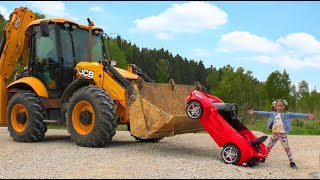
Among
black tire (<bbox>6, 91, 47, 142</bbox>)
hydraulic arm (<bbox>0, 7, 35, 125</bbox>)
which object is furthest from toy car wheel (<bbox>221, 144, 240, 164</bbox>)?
hydraulic arm (<bbox>0, 7, 35, 125</bbox>)

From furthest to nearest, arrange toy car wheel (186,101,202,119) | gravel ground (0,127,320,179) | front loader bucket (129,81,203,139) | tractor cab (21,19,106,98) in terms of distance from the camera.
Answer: tractor cab (21,19,106,98) < front loader bucket (129,81,203,139) < toy car wheel (186,101,202,119) < gravel ground (0,127,320,179)

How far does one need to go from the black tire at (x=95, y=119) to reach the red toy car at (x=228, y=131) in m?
1.78

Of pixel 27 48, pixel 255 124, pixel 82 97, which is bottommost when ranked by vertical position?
pixel 255 124

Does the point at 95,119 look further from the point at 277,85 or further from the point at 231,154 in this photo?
the point at 277,85

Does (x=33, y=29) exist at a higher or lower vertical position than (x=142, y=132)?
higher

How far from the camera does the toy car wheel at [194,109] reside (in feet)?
28.3

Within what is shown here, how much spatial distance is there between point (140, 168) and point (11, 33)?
23.6ft

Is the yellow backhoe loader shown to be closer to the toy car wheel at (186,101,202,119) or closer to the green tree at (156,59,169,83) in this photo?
the toy car wheel at (186,101,202,119)

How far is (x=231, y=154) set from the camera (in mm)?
8172

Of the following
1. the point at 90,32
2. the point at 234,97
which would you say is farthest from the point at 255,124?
the point at 90,32

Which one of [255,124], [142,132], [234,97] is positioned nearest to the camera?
[142,132]

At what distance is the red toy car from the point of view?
804cm

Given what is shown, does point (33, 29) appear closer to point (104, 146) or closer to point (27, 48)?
point (27, 48)

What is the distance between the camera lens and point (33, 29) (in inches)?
472
